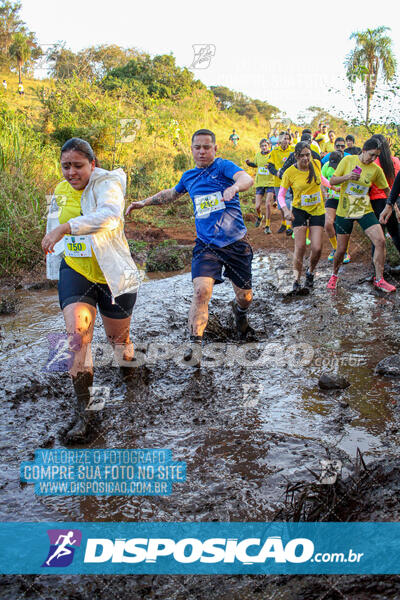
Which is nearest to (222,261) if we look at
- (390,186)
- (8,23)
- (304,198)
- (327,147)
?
(304,198)

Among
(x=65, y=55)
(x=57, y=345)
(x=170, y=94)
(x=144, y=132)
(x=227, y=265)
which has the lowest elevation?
(x=57, y=345)

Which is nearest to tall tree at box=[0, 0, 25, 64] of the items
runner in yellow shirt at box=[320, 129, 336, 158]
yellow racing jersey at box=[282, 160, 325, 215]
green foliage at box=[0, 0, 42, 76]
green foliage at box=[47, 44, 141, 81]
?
green foliage at box=[0, 0, 42, 76]

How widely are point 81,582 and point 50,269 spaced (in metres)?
2.15

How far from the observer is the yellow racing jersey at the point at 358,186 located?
639cm

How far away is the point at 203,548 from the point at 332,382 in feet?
6.41

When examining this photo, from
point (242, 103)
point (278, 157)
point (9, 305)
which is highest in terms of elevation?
point (242, 103)

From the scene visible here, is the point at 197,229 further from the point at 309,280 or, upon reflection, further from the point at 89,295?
the point at 309,280

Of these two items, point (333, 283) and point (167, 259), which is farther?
point (167, 259)

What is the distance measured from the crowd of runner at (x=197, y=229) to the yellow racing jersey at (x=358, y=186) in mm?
13

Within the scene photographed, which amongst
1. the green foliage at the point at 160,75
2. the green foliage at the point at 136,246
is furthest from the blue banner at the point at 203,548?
the green foliage at the point at 160,75

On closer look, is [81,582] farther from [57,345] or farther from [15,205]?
[15,205]

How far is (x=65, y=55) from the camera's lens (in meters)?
25.4

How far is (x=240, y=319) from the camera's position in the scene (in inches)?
207

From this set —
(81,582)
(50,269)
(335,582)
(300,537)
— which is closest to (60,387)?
(50,269)
